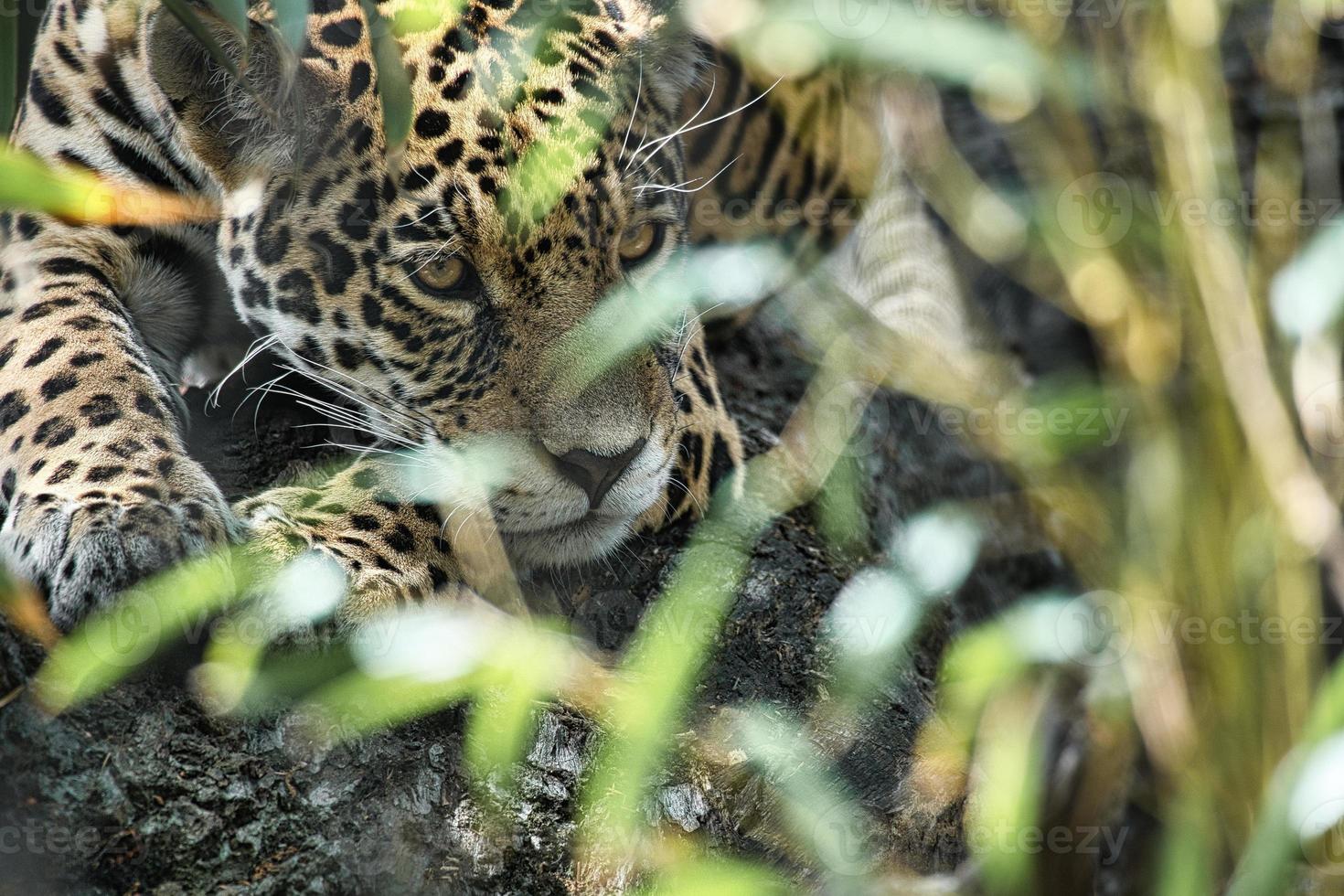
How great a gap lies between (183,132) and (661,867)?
161 centimetres

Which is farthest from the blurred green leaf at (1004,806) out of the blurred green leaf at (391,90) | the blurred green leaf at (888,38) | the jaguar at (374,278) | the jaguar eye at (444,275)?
the blurred green leaf at (391,90)

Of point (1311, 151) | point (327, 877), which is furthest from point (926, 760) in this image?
point (1311, 151)

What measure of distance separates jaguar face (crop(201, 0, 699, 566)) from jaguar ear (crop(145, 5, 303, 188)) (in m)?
0.04

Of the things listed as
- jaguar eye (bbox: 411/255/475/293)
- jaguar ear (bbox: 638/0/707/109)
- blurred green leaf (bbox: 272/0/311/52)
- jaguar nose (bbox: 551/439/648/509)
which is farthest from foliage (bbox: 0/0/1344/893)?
jaguar ear (bbox: 638/0/707/109)

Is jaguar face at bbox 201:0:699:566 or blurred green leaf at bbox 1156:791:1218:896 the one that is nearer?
jaguar face at bbox 201:0:699:566

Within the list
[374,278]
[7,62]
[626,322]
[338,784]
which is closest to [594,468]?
[626,322]

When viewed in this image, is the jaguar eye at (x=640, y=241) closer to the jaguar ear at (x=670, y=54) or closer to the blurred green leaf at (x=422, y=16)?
the jaguar ear at (x=670, y=54)

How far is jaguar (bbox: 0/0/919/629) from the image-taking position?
2.23 meters

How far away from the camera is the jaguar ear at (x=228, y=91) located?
226 cm

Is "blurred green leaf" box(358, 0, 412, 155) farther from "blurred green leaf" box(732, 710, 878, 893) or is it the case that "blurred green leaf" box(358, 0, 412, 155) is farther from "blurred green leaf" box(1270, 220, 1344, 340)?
"blurred green leaf" box(1270, 220, 1344, 340)

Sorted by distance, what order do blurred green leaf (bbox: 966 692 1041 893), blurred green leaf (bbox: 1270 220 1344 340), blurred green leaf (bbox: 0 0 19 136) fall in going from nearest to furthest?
blurred green leaf (bbox: 0 0 19 136), blurred green leaf (bbox: 966 692 1041 893), blurred green leaf (bbox: 1270 220 1344 340)

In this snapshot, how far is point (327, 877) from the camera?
75.2 inches

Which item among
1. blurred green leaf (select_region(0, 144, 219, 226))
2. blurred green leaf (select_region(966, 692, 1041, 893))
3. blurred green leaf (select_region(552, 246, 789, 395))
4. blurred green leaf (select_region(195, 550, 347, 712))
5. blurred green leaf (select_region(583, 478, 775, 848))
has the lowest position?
blurred green leaf (select_region(966, 692, 1041, 893))

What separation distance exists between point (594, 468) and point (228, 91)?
977 mm
